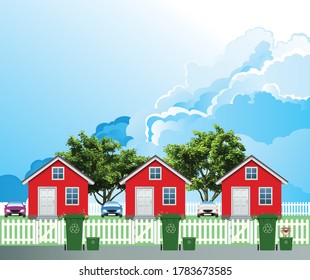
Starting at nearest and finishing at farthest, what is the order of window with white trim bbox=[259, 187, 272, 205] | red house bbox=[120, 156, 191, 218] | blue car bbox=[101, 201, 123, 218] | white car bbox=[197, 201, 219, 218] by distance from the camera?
red house bbox=[120, 156, 191, 218] < window with white trim bbox=[259, 187, 272, 205] < blue car bbox=[101, 201, 123, 218] < white car bbox=[197, 201, 219, 218]

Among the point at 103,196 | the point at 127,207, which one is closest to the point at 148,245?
the point at 127,207

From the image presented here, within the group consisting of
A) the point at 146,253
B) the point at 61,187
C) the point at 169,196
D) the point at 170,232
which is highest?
the point at 61,187

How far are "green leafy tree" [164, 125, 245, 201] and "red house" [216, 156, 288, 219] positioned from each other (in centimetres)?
1245

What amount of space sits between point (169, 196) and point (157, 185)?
1.25 metres

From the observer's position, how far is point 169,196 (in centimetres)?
6350

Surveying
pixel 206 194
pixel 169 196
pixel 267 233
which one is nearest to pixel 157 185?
pixel 169 196

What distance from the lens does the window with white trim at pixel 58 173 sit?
63.7 m

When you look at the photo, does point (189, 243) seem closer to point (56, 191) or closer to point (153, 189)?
point (153, 189)

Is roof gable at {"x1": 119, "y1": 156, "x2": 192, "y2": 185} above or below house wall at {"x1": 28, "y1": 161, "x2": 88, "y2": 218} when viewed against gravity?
above

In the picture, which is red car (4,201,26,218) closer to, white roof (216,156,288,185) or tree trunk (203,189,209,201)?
white roof (216,156,288,185)

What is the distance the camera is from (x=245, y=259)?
35094 millimetres

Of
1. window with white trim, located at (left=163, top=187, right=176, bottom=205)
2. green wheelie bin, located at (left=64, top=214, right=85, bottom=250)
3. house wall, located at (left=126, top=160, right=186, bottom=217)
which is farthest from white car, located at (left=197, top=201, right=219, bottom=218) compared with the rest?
green wheelie bin, located at (left=64, top=214, right=85, bottom=250)

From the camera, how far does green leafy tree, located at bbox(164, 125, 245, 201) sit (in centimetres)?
7706
